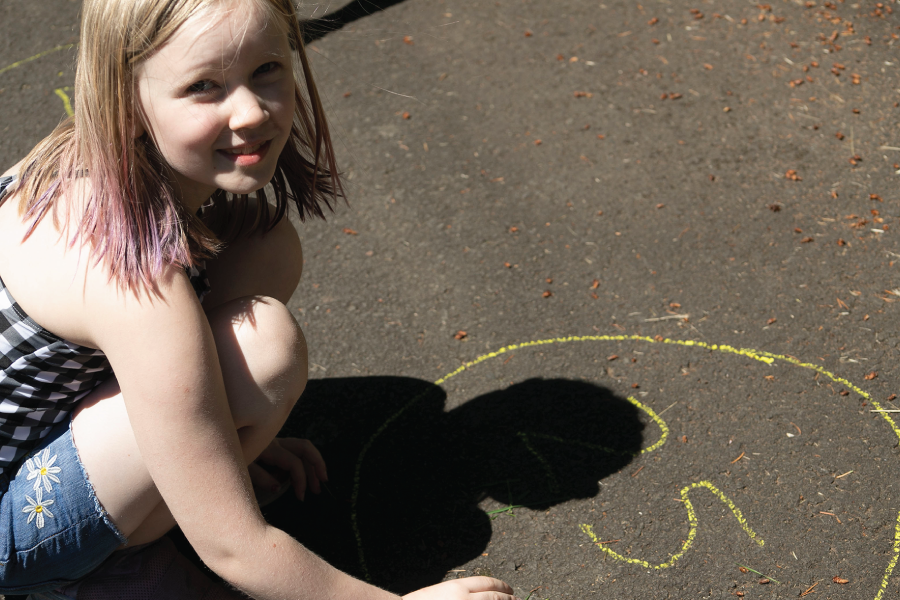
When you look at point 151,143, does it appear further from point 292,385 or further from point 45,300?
point 292,385

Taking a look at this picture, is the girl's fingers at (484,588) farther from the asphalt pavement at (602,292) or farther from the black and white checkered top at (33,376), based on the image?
the black and white checkered top at (33,376)

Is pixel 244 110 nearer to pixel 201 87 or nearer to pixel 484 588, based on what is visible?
pixel 201 87

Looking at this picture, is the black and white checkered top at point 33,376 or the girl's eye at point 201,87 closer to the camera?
the girl's eye at point 201,87

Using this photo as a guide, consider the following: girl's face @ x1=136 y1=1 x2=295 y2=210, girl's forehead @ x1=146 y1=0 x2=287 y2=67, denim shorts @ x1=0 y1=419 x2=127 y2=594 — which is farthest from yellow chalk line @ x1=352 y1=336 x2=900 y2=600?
girl's forehead @ x1=146 y1=0 x2=287 y2=67

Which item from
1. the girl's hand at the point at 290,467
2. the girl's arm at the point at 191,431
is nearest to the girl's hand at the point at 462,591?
the girl's arm at the point at 191,431

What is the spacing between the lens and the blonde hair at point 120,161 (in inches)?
52.8

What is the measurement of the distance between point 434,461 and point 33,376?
113 centimetres

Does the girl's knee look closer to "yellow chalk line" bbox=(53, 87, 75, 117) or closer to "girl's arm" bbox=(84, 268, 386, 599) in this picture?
"girl's arm" bbox=(84, 268, 386, 599)

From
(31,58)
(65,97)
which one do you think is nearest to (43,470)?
(65,97)

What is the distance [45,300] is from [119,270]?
19cm

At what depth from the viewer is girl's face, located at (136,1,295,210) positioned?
1.36 meters

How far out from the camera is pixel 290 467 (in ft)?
7.11

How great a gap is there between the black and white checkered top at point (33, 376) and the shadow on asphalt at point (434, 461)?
29.1 inches

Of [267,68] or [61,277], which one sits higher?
[267,68]
